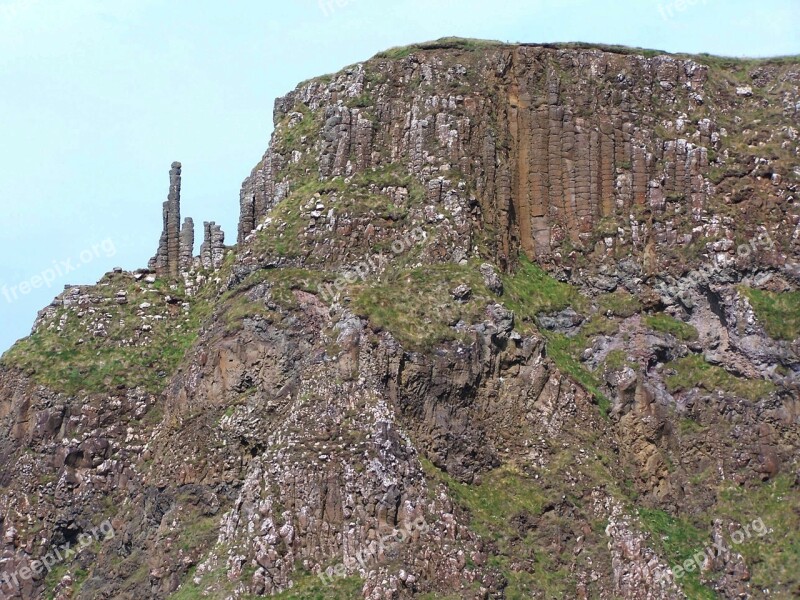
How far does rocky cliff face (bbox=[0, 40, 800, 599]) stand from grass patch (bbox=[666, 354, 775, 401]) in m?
0.11

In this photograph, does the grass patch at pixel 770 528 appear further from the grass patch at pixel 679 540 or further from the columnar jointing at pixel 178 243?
the columnar jointing at pixel 178 243

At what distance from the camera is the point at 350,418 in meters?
69.7

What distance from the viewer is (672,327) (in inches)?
3056

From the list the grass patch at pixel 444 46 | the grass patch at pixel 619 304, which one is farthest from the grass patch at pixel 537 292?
the grass patch at pixel 444 46

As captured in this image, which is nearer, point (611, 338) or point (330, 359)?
point (330, 359)

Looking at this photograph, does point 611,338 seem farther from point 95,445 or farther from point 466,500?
point 95,445

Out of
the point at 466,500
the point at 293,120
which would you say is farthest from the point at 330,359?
the point at 293,120

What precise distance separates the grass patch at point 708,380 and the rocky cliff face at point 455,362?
0.11m

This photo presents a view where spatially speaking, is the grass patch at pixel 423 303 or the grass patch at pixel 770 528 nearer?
the grass patch at pixel 770 528

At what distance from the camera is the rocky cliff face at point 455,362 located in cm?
6844

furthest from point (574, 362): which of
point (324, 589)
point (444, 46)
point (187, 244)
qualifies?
point (187, 244)

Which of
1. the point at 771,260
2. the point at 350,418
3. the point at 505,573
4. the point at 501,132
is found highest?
the point at 501,132

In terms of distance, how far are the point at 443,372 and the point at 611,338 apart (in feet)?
28.8

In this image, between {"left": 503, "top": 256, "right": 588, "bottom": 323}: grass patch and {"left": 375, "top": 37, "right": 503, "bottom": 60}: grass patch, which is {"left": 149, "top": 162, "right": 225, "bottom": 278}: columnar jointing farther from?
{"left": 503, "top": 256, "right": 588, "bottom": 323}: grass patch
